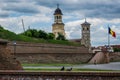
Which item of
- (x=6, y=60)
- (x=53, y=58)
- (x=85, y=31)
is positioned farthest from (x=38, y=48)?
(x=85, y=31)

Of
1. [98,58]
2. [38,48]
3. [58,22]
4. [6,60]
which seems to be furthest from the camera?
[58,22]

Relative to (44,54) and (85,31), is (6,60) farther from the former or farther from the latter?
(85,31)

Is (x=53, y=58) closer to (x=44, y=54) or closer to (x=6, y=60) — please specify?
(x=44, y=54)

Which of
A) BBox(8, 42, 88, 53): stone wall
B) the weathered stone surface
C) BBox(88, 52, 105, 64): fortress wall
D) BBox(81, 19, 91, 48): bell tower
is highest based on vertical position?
BBox(81, 19, 91, 48): bell tower

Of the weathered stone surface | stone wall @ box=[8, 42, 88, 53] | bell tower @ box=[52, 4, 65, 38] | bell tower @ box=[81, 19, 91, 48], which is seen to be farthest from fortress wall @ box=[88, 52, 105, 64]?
bell tower @ box=[81, 19, 91, 48]

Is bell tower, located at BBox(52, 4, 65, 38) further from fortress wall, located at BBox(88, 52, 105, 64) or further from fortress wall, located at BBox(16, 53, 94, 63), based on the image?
fortress wall, located at BBox(16, 53, 94, 63)

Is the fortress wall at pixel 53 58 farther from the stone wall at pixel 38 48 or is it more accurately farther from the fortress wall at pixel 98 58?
the stone wall at pixel 38 48

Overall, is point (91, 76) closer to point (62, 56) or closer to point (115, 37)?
point (62, 56)

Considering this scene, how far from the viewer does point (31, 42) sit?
3031 inches

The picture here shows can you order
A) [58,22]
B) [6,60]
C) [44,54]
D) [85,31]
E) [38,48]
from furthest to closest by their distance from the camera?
[85,31] → [58,22] → [38,48] → [44,54] → [6,60]

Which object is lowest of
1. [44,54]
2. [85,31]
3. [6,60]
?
[44,54]

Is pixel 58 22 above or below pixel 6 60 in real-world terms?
above

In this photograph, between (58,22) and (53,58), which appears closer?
(53,58)

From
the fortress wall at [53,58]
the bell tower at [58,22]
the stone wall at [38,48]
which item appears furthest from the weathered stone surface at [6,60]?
the bell tower at [58,22]
